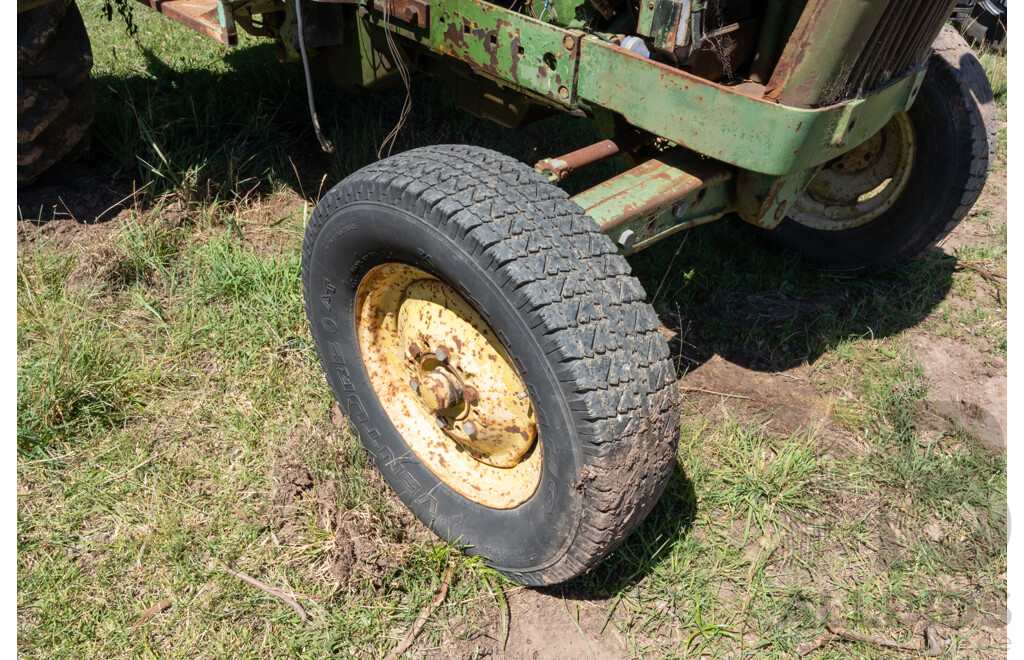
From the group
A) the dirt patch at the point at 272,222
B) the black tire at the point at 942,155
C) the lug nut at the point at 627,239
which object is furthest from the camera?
the dirt patch at the point at 272,222

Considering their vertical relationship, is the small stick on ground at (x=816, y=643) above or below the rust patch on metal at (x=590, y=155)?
below

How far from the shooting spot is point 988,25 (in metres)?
5.80

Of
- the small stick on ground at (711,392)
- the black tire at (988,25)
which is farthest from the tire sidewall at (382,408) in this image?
the black tire at (988,25)

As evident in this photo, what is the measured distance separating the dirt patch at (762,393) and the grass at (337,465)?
17mm

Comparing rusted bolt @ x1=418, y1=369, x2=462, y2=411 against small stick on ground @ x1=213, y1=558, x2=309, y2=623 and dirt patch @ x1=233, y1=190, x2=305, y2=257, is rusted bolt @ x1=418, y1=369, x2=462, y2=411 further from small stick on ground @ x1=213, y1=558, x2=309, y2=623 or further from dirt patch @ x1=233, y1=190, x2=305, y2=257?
dirt patch @ x1=233, y1=190, x2=305, y2=257

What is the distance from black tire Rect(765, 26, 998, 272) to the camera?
9.63ft

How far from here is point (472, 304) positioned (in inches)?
79.0

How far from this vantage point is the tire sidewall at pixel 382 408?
187 centimetres

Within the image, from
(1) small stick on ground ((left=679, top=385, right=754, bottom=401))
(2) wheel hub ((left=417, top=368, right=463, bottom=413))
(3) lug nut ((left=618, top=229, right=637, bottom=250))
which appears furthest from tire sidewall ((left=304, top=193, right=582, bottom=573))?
(1) small stick on ground ((left=679, top=385, right=754, bottom=401))

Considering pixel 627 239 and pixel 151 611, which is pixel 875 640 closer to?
pixel 627 239

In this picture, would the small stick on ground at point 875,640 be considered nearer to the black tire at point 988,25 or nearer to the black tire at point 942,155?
the black tire at point 942,155

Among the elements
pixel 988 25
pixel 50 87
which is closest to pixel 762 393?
pixel 50 87

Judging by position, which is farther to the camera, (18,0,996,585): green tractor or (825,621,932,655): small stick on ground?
(825,621,932,655): small stick on ground

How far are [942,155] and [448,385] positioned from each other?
216 cm
